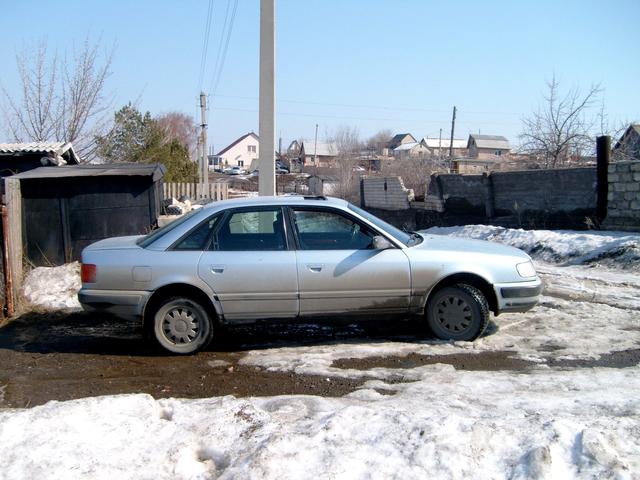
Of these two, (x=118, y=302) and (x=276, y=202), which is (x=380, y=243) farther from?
(x=118, y=302)

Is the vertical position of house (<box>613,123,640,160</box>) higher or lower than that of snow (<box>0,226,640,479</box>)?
higher

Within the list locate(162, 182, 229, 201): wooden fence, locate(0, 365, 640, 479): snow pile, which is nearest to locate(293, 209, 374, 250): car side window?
locate(0, 365, 640, 479): snow pile

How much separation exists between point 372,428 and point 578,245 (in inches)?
364

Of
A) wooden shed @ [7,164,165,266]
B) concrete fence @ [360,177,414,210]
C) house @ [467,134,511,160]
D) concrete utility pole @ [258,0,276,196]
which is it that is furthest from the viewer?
house @ [467,134,511,160]

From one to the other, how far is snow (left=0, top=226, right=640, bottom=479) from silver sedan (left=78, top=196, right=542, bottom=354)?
42cm

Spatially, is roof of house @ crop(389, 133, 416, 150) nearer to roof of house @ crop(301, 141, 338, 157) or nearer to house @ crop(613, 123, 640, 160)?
roof of house @ crop(301, 141, 338, 157)

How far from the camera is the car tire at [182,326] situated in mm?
5617

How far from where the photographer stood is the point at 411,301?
574cm

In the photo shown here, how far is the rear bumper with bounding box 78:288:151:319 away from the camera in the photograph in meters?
5.60

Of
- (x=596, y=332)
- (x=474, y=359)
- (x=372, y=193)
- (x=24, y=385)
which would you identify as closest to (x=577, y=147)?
(x=372, y=193)

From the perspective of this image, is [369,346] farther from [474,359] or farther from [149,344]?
[149,344]

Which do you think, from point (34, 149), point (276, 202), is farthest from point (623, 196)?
point (34, 149)

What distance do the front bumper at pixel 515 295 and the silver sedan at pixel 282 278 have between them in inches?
0.4

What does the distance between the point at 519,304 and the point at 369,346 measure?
62.2 inches
